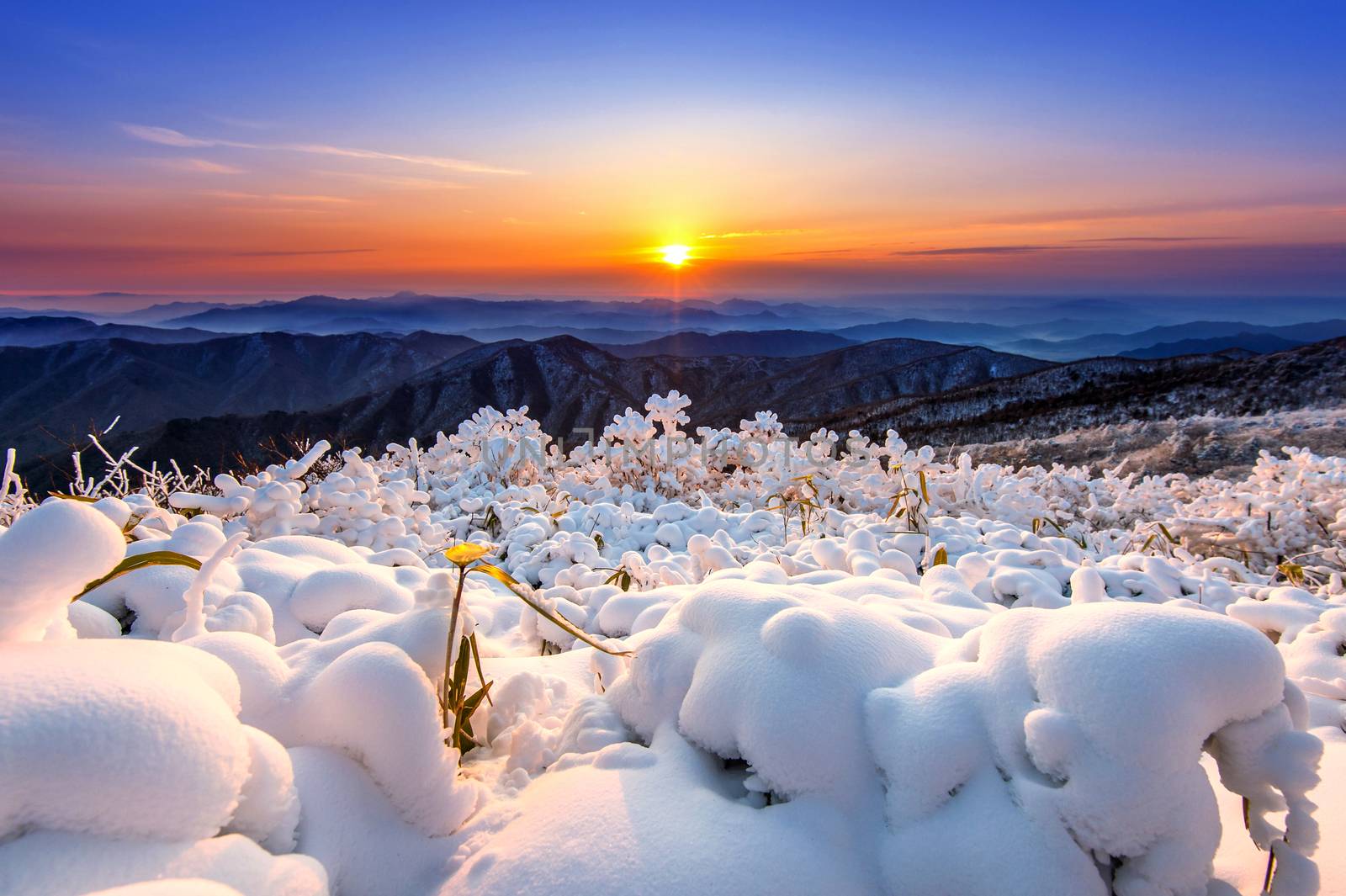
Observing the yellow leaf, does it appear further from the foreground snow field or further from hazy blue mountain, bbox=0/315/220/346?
hazy blue mountain, bbox=0/315/220/346

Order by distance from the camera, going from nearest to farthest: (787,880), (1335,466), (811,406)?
1. (787,880)
2. (1335,466)
3. (811,406)

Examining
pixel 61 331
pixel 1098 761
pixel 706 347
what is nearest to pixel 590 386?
pixel 706 347

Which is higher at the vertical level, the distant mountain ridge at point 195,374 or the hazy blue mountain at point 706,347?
the hazy blue mountain at point 706,347

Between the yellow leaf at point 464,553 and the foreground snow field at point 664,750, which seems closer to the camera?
the foreground snow field at point 664,750

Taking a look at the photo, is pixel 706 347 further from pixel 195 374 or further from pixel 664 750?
pixel 664 750

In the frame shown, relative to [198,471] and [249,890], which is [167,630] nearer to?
[249,890]

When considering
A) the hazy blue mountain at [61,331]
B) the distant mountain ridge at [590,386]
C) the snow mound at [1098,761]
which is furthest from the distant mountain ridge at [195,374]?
the snow mound at [1098,761]

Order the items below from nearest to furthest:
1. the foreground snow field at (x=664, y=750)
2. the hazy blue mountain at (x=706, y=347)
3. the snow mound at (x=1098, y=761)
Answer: the foreground snow field at (x=664, y=750)
the snow mound at (x=1098, y=761)
the hazy blue mountain at (x=706, y=347)

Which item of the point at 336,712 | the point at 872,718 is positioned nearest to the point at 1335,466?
the point at 872,718

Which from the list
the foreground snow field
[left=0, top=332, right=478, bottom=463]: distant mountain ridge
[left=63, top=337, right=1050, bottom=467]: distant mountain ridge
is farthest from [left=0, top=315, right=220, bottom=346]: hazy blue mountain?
the foreground snow field

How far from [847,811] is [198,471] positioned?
6524mm

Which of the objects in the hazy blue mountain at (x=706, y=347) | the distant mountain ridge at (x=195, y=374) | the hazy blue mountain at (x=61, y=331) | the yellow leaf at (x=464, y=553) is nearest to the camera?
the yellow leaf at (x=464, y=553)

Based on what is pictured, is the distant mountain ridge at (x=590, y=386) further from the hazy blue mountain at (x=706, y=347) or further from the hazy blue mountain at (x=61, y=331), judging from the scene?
the hazy blue mountain at (x=61, y=331)

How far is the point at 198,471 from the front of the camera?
5.82 meters
